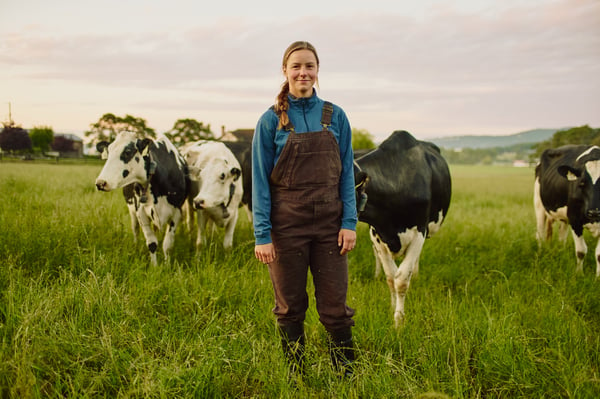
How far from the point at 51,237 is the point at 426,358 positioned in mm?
4403

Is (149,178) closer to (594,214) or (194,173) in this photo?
(194,173)

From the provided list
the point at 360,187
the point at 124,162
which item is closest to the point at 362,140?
the point at 124,162

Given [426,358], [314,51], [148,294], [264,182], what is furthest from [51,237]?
[426,358]

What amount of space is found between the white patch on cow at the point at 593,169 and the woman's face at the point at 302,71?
15.1ft

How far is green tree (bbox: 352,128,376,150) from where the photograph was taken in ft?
208

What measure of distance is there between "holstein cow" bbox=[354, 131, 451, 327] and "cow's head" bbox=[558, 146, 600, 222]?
2.50m

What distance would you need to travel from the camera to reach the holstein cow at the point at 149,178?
4.88 metres

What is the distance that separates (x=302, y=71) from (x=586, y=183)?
476 centimetres

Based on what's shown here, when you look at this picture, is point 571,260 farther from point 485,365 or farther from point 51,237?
point 51,237

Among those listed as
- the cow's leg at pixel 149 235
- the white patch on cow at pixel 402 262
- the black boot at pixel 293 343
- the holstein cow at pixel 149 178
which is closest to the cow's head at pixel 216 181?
the holstein cow at pixel 149 178

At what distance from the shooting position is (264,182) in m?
2.55

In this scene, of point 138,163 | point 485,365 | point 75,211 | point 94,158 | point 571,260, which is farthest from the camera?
point 94,158

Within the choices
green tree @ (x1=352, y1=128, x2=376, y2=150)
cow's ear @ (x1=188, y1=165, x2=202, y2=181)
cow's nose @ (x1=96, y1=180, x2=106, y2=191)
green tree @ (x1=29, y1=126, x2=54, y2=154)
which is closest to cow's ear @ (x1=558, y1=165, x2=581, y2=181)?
cow's ear @ (x1=188, y1=165, x2=202, y2=181)

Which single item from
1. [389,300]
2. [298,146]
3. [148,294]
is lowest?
[389,300]
